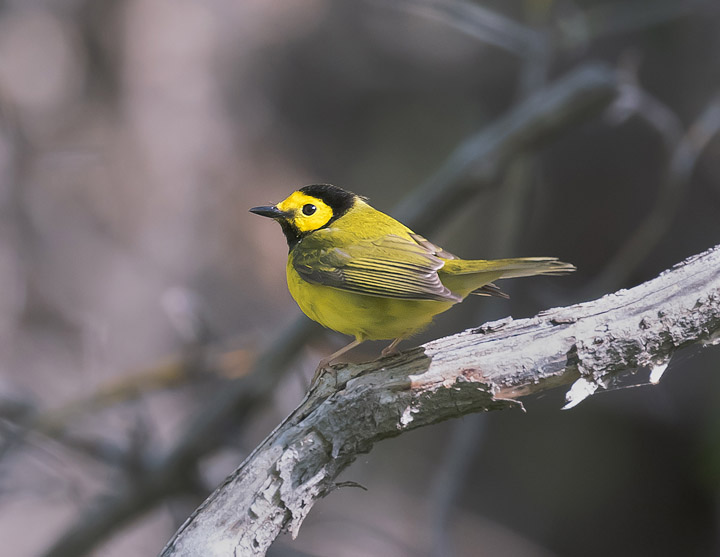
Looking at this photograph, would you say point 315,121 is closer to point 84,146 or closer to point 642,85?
point 84,146

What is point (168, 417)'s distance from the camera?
21.6 feet

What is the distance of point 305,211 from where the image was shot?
9.77 ft

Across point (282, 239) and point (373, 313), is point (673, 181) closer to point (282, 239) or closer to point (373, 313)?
point (373, 313)

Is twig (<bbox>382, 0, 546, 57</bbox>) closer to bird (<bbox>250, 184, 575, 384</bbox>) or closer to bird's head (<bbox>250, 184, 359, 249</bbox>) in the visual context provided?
bird's head (<bbox>250, 184, 359, 249</bbox>)

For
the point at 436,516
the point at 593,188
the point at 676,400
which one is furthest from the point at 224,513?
the point at 593,188

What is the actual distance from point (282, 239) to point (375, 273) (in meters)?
4.72

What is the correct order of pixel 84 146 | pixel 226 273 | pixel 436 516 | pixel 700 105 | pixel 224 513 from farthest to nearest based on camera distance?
pixel 226 273 → pixel 84 146 → pixel 700 105 → pixel 436 516 → pixel 224 513

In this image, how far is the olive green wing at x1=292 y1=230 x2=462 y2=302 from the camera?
2441 mm

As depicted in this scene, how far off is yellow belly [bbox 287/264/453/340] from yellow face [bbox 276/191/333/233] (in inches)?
15.1

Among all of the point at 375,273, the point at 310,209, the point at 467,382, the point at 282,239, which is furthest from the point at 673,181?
the point at 282,239

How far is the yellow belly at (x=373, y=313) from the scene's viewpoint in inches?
102

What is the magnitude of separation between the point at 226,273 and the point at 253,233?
1.48 ft

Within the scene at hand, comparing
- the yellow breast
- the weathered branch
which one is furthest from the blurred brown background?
the weathered branch

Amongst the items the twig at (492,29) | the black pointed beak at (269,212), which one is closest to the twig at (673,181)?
the twig at (492,29)
